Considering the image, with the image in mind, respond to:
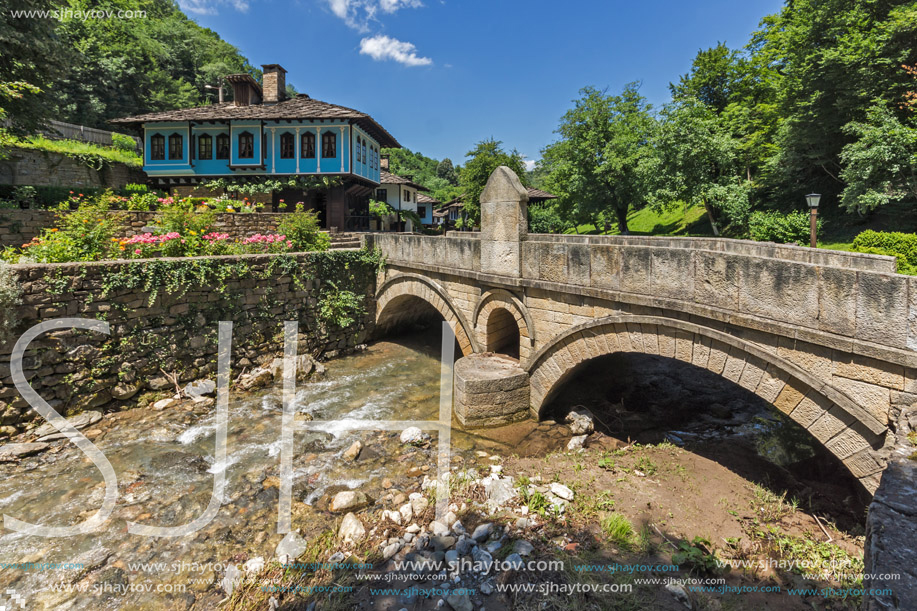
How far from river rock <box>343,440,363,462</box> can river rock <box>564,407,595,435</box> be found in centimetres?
400

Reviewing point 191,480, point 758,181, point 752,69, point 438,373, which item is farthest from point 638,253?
point 752,69

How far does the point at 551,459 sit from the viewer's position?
21.7 feet

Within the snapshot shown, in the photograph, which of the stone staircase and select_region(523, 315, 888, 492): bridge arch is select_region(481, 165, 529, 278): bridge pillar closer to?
select_region(523, 315, 888, 492): bridge arch

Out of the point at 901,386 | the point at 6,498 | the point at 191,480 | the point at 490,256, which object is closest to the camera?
the point at 901,386

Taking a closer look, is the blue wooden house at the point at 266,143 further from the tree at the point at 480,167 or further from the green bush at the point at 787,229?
the green bush at the point at 787,229

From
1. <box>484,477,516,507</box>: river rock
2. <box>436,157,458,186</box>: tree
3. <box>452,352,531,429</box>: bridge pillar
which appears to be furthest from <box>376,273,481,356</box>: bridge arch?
<box>436,157,458,186</box>: tree

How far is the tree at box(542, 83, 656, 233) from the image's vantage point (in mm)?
24188

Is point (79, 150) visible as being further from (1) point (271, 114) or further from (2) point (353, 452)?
(2) point (353, 452)

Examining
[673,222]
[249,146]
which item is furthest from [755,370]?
[673,222]

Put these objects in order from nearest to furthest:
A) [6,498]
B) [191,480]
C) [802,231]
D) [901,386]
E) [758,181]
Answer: [901,386] < [6,498] < [191,480] < [802,231] < [758,181]

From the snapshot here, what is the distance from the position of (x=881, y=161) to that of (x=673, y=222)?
16792 mm

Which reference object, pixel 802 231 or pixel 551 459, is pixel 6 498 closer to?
pixel 551 459

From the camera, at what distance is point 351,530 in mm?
5160

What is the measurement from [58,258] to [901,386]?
13.2 meters
